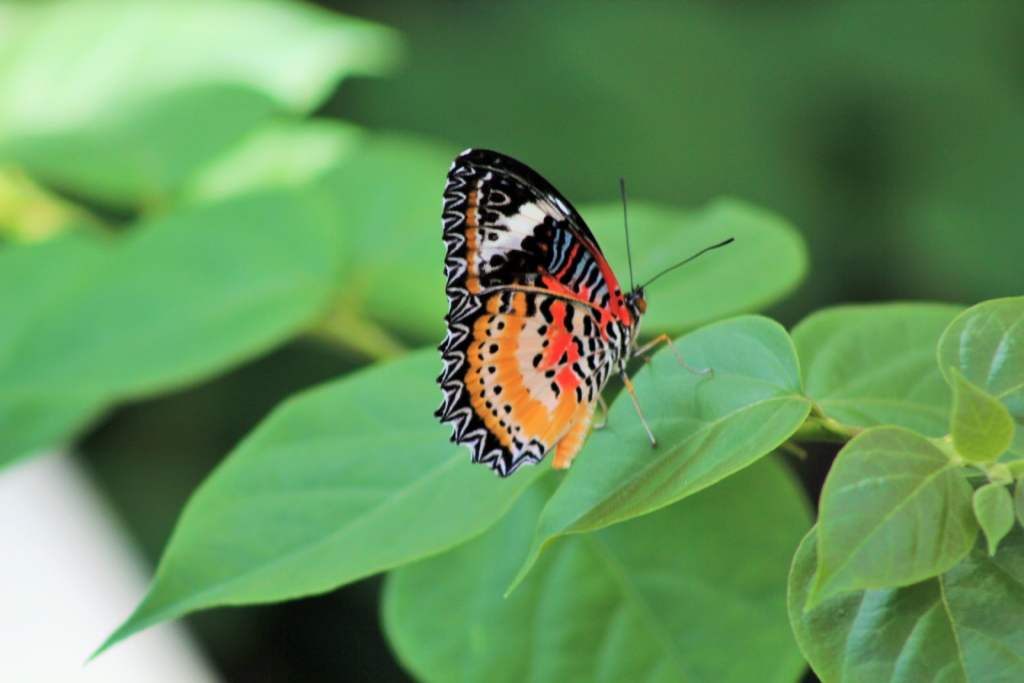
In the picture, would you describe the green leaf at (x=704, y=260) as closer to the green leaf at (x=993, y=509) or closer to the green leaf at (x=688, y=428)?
the green leaf at (x=688, y=428)

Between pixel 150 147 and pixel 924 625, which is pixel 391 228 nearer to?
pixel 150 147

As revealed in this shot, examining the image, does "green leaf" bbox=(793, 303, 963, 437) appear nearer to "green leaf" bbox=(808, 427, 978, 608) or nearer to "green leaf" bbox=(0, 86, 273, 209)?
"green leaf" bbox=(808, 427, 978, 608)

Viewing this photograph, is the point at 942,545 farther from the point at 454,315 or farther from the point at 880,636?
the point at 454,315

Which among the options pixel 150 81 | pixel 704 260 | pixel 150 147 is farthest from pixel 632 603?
pixel 150 81

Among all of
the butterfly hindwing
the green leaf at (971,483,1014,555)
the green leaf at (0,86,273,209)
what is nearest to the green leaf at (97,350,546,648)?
the butterfly hindwing

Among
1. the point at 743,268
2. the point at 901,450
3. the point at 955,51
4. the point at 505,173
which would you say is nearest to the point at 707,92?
the point at 955,51

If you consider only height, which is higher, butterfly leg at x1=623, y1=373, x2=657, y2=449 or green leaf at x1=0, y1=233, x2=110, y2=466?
green leaf at x1=0, y1=233, x2=110, y2=466
